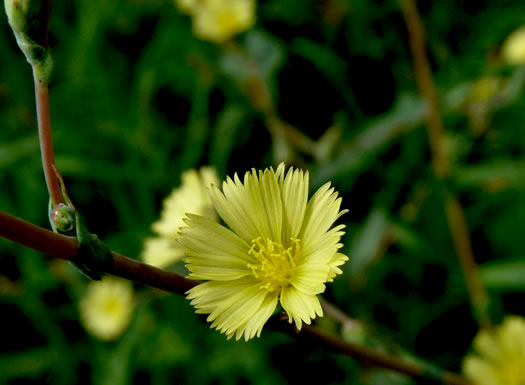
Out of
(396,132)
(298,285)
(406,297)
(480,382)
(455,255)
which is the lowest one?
(298,285)

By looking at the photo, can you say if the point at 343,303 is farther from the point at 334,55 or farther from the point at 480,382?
the point at 334,55

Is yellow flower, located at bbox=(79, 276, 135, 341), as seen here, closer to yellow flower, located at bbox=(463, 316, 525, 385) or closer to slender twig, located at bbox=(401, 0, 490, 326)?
slender twig, located at bbox=(401, 0, 490, 326)

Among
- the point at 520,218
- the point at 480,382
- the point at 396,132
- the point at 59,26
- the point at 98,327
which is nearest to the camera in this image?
the point at 480,382

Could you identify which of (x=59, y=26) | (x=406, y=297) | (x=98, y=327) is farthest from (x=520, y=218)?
(x=59, y=26)

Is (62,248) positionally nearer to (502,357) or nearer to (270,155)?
(502,357)

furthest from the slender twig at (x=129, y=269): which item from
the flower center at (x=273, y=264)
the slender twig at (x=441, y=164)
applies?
the slender twig at (x=441, y=164)

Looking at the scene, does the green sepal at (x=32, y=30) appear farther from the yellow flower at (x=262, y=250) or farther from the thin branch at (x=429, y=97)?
the thin branch at (x=429, y=97)

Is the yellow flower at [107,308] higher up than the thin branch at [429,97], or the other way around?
the thin branch at [429,97]
